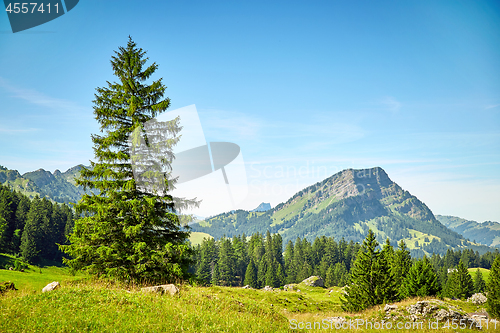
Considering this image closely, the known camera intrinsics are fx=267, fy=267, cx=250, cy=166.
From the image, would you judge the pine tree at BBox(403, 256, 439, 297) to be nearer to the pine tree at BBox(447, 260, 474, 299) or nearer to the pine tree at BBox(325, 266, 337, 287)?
the pine tree at BBox(447, 260, 474, 299)

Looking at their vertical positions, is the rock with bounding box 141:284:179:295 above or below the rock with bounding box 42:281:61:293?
below

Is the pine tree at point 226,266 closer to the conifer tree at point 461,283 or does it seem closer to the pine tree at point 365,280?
the pine tree at point 365,280

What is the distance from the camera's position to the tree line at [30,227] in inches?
3125

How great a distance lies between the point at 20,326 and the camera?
8508 millimetres

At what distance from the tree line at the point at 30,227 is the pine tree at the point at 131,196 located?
253 feet

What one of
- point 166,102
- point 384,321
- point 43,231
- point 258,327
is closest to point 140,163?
point 166,102

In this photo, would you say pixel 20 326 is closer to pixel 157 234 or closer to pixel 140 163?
pixel 157 234

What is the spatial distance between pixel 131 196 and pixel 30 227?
9033cm

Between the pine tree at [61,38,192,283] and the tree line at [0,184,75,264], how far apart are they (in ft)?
253

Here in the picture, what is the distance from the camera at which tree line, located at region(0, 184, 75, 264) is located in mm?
79375

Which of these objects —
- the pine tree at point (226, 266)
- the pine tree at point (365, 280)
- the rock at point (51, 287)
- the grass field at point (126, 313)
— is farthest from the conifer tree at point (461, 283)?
the rock at point (51, 287)

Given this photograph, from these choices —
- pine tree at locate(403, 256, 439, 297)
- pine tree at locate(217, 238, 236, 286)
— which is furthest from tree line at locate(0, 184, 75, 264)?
pine tree at locate(403, 256, 439, 297)

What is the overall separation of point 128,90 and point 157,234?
928 centimetres

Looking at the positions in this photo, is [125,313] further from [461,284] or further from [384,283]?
[461,284]
